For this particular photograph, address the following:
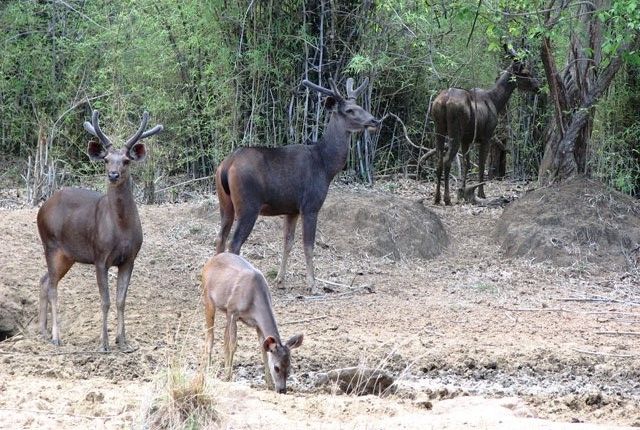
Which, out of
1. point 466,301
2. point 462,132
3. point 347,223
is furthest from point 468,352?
point 462,132

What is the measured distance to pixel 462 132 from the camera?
49.2 feet

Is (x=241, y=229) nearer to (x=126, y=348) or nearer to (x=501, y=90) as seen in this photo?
(x=126, y=348)

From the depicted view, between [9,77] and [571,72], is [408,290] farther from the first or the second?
[9,77]

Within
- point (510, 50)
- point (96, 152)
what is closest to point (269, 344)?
point (96, 152)

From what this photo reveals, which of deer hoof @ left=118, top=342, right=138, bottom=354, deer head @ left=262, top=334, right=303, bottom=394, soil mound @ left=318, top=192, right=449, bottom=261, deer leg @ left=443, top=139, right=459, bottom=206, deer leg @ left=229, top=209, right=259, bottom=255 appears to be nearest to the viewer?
deer head @ left=262, top=334, right=303, bottom=394

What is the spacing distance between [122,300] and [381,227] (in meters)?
4.47

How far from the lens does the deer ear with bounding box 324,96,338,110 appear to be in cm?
1122

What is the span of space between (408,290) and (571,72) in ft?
13.7

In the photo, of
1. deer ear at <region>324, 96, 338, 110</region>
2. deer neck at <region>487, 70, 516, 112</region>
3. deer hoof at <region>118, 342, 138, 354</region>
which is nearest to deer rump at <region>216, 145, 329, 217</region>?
deer ear at <region>324, 96, 338, 110</region>

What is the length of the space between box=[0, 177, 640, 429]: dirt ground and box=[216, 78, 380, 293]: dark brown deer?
636mm

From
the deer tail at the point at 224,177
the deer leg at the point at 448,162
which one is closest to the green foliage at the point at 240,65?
the deer leg at the point at 448,162

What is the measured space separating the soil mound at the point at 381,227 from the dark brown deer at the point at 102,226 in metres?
3.93

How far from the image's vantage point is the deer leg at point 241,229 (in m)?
10.3

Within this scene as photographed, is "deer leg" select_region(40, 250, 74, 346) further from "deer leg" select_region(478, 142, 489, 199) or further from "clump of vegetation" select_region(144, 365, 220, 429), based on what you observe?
"deer leg" select_region(478, 142, 489, 199)
